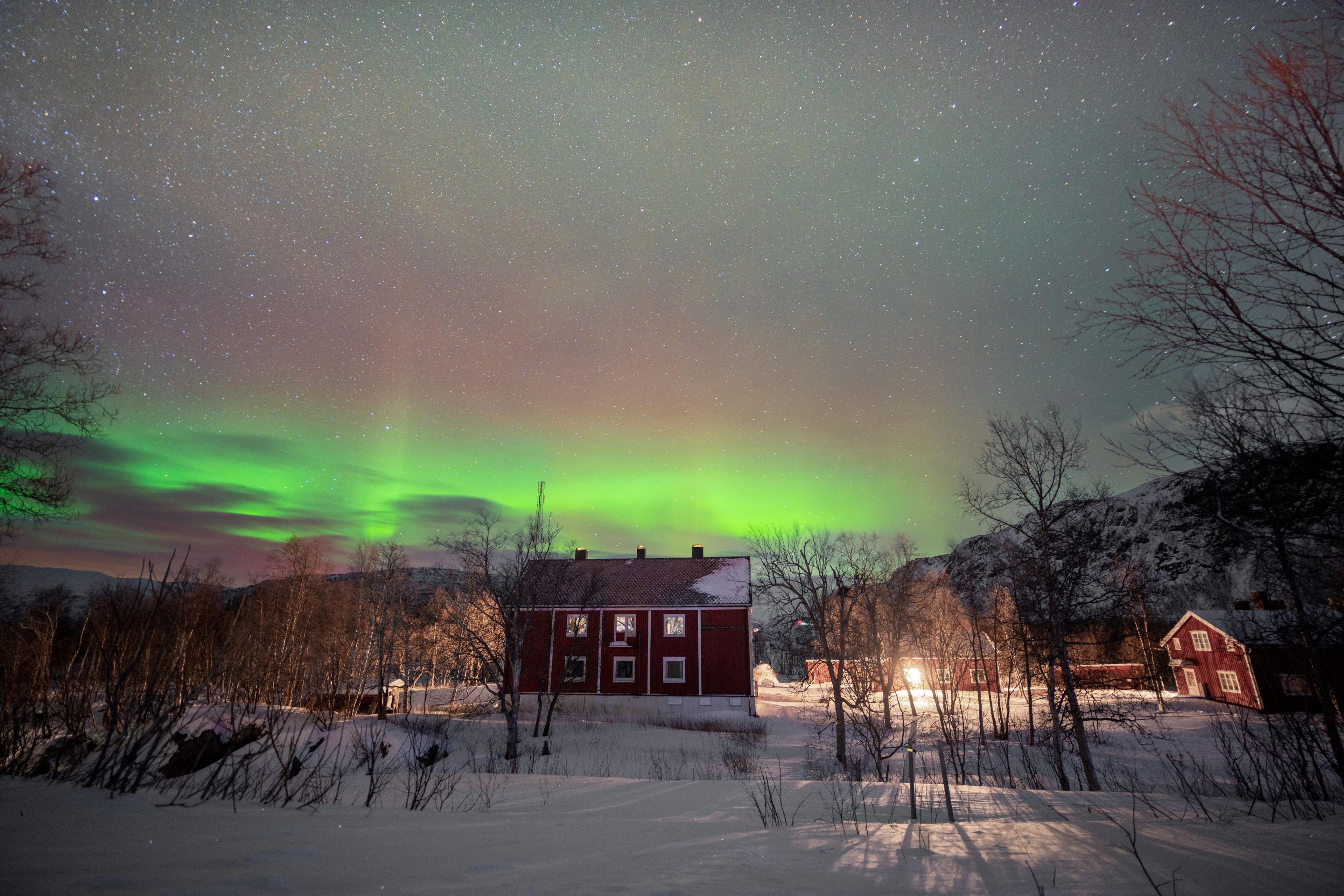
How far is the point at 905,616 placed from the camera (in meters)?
37.6

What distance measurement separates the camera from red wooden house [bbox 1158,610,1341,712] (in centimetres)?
3184

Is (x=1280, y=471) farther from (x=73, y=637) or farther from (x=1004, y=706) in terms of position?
(x=73, y=637)

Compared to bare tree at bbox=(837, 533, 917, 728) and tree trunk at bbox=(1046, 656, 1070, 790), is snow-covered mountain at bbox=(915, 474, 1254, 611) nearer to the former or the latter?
bare tree at bbox=(837, 533, 917, 728)

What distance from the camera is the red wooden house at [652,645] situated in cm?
3462

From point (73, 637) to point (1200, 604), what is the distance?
125 m

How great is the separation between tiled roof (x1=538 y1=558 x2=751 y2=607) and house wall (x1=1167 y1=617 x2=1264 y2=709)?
30.0m

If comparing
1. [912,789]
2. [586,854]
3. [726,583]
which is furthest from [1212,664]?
[586,854]

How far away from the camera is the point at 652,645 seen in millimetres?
35906

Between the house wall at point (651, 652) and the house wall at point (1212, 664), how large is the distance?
29.2 metres

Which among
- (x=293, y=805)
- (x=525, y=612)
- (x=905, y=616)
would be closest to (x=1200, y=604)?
(x=905, y=616)

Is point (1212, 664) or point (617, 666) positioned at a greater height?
point (1212, 664)

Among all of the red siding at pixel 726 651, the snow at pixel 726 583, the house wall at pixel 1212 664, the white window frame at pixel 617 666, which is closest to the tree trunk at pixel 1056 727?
the red siding at pixel 726 651

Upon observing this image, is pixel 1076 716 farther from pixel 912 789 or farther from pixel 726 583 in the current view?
pixel 726 583

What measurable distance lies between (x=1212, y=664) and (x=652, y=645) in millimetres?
38387
